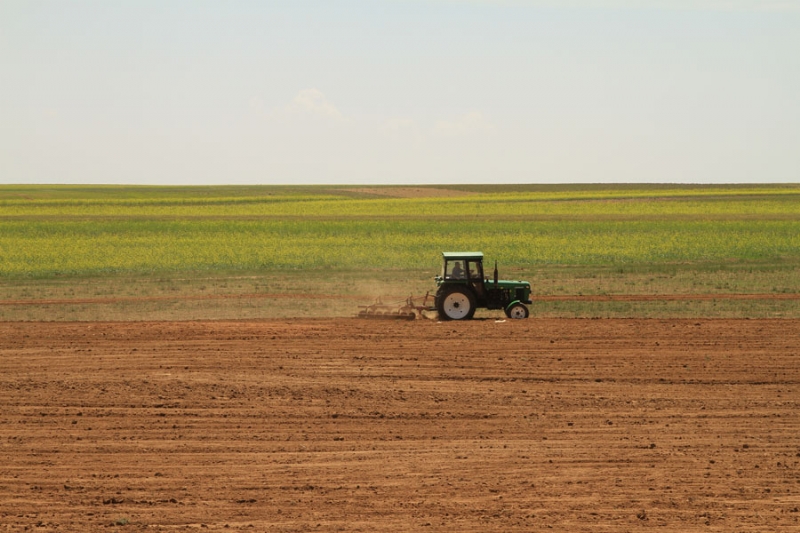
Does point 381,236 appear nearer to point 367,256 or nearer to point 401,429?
point 367,256

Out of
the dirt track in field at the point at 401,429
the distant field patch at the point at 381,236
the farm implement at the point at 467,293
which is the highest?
the distant field patch at the point at 381,236

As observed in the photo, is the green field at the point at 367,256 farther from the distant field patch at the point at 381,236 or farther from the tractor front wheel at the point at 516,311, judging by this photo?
the tractor front wheel at the point at 516,311

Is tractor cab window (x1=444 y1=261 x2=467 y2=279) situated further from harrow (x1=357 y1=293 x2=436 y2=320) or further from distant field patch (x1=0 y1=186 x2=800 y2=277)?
distant field patch (x1=0 y1=186 x2=800 y2=277)

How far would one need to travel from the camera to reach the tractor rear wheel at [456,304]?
24.4 m

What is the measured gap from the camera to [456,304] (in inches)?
966

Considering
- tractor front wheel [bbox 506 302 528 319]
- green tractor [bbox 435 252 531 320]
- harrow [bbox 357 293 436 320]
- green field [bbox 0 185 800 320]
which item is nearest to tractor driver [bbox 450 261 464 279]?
green tractor [bbox 435 252 531 320]

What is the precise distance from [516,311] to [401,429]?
10.3 metres

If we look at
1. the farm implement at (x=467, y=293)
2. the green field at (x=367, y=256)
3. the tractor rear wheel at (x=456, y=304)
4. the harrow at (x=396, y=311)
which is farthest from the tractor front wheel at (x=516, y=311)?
the green field at (x=367, y=256)

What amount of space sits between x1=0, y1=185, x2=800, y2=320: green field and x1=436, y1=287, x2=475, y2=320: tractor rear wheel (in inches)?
148

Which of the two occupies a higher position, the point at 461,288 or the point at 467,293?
the point at 461,288

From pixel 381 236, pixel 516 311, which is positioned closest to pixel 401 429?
pixel 516 311

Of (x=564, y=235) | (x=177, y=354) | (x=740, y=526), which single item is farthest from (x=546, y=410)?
(x=564, y=235)

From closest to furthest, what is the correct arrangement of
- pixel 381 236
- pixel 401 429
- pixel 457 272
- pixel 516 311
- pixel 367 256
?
pixel 401 429 < pixel 457 272 < pixel 516 311 < pixel 367 256 < pixel 381 236

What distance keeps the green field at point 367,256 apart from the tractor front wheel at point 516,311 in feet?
9.26
